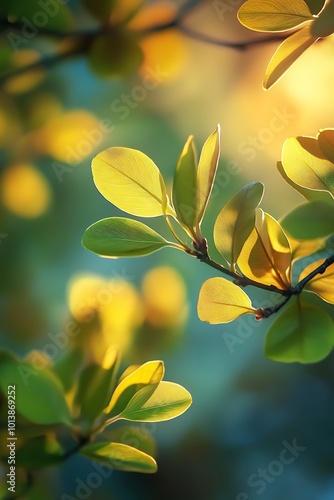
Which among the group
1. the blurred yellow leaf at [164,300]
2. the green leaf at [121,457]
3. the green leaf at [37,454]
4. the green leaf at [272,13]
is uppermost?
the green leaf at [272,13]

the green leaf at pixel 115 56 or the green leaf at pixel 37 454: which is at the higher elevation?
the green leaf at pixel 115 56

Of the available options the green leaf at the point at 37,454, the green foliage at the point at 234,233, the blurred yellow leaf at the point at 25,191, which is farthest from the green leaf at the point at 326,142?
the blurred yellow leaf at the point at 25,191

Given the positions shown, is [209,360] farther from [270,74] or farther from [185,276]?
[270,74]

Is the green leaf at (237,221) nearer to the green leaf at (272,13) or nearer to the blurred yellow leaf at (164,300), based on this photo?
the green leaf at (272,13)

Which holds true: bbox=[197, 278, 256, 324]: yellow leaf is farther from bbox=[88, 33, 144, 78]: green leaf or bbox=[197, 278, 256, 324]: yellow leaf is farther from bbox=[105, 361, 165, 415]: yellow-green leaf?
bbox=[88, 33, 144, 78]: green leaf

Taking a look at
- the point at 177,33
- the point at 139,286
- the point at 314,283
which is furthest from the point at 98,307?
the point at 177,33

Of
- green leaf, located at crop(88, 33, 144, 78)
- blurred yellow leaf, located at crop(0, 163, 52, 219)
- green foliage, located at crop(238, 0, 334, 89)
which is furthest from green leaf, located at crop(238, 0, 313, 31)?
blurred yellow leaf, located at crop(0, 163, 52, 219)
